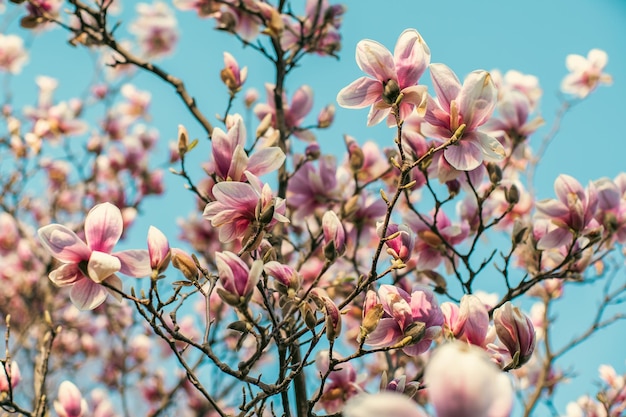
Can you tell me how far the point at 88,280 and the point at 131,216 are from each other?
1940 mm

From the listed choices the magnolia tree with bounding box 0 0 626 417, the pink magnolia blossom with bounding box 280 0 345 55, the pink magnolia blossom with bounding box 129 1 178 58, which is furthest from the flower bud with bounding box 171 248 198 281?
the pink magnolia blossom with bounding box 129 1 178 58

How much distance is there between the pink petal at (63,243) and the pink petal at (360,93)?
66 centimetres

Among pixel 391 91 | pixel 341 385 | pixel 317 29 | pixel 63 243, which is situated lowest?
pixel 341 385

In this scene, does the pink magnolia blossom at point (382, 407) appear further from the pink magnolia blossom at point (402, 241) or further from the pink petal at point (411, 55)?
the pink petal at point (411, 55)

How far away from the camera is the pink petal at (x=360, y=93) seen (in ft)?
4.25

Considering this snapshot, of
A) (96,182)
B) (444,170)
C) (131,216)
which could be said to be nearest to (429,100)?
(444,170)

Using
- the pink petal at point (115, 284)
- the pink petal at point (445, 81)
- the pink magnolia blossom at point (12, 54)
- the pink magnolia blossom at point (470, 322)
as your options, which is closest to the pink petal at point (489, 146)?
the pink petal at point (445, 81)

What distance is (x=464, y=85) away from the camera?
1.24 meters

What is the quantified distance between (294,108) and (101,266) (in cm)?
116

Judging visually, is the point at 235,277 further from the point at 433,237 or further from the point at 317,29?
the point at 317,29

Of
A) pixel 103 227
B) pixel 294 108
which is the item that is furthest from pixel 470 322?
pixel 294 108

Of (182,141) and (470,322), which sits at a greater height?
(182,141)

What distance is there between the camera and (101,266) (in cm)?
109

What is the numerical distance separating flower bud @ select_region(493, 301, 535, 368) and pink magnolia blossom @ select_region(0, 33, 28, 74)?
3.63 metres
